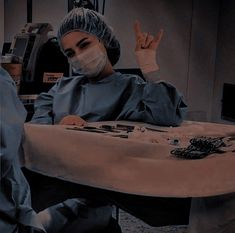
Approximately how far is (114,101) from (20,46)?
0.97 metres

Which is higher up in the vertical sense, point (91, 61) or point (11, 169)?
point (91, 61)

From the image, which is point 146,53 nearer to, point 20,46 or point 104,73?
point 104,73

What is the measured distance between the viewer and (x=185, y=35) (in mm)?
3393

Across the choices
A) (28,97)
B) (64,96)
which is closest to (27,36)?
(28,97)

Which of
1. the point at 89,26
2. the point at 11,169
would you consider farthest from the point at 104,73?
the point at 11,169

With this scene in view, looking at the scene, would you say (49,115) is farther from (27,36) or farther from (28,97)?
(27,36)

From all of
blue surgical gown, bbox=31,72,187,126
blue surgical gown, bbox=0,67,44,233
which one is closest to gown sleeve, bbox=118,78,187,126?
blue surgical gown, bbox=31,72,187,126

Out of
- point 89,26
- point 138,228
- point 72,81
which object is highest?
point 89,26

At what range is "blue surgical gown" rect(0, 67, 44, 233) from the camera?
2.39 feet

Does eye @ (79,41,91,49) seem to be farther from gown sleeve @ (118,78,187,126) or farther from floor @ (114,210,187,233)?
floor @ (114,210,187,233)

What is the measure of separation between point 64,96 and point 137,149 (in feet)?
2.48

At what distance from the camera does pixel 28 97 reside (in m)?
2.17

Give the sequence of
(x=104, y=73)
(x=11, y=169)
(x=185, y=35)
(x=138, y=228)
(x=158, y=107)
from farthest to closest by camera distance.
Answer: (x=185, y=35) → (x=138, y=228) → (x=104, y=73) → (x=158, y=107) → (x=11, y=169)

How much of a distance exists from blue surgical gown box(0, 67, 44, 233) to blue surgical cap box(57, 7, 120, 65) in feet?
2.99
